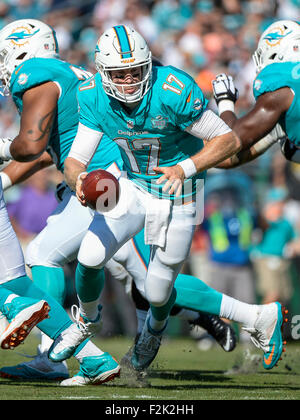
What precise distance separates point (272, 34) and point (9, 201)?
521 centimetres

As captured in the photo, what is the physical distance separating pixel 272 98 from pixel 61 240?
166 centimetres

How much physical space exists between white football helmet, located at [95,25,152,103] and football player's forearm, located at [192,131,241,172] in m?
0.47

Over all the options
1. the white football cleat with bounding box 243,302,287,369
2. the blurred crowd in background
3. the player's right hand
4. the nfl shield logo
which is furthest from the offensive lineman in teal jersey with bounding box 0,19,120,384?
the blurred crowd in background

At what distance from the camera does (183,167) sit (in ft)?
14.1

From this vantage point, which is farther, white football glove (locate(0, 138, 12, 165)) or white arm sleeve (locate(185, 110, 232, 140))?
white football glove (locate(0, 138, 12, 165))

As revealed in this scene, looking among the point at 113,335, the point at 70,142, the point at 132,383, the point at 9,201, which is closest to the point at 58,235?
the point at 70,142

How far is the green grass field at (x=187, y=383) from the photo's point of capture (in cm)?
429

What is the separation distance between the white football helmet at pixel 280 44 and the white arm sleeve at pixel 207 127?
4.01 ft

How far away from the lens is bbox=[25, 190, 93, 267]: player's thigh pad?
5.06 meters

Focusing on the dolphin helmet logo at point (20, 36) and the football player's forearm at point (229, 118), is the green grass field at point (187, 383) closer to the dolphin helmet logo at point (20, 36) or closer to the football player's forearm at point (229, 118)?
the football player's forearm at point (229, 118)

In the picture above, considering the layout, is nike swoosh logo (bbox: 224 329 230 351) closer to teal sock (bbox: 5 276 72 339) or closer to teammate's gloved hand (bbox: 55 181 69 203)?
teal sock (bbox: 5 276 72 339)

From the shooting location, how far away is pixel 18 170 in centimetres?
558

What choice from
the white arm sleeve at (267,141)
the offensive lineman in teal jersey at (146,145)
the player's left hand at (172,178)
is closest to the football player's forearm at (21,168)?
the offensive lineman in teal jersey at (146,145)

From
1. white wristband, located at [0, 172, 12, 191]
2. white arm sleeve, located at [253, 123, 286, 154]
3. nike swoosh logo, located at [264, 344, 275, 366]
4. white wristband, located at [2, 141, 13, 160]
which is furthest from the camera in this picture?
white arm sleeve, located at [253, 123, 286, 154]
